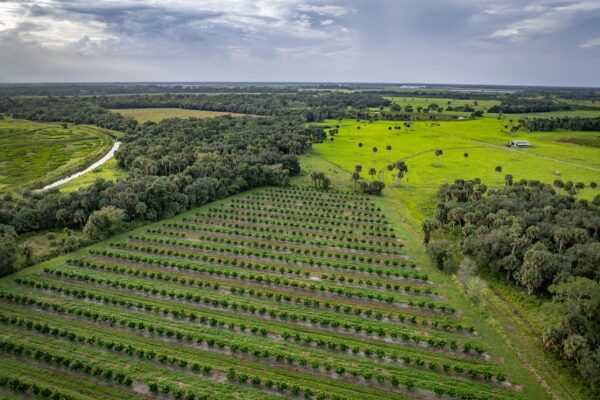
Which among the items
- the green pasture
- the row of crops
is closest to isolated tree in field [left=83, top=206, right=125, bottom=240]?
the row of crops

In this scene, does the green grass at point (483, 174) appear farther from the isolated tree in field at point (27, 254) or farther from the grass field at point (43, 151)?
the grass field at point (43, 151)

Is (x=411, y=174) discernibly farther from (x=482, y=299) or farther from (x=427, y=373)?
(x=427, y=373)

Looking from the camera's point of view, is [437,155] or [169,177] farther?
[437,155]

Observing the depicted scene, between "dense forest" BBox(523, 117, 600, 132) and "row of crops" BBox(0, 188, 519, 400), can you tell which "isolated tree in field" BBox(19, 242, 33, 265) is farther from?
"dense forest" BBox(523, 117, 600, 132)

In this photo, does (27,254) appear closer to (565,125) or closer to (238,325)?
(238,325)

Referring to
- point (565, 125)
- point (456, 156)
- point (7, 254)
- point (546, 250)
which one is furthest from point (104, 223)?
point (565, 125)

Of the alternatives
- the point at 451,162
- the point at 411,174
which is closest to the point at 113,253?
the point at 411,174

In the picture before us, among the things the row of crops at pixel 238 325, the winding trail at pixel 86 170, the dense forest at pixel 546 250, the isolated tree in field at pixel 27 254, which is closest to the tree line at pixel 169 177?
the isolated tree in field at pixel 27 254
